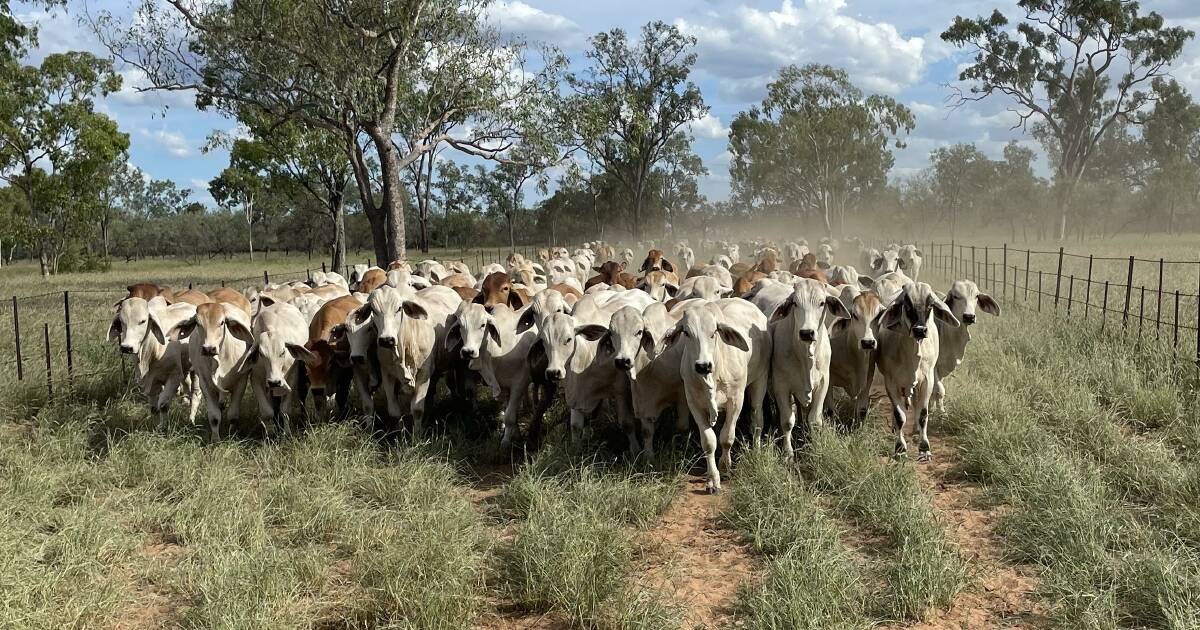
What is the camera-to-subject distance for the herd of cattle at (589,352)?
24.6ft

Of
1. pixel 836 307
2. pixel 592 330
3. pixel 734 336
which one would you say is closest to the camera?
pixel 734 336

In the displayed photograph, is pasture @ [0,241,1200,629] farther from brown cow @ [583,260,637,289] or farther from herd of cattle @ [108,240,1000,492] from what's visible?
brown cow @ [583,260,637,289]

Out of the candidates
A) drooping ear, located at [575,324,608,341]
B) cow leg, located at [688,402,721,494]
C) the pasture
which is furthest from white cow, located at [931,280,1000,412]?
drooping ear, located at [575,324,608,341]

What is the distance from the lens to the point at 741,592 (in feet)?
17.2

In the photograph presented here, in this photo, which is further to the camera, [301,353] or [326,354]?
[326,354]

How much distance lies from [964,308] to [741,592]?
4.63 meters

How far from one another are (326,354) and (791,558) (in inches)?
219

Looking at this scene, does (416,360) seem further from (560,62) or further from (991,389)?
(560,62)

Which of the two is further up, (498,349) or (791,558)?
(498,349)

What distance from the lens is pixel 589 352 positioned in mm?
8203

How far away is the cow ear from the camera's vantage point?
8531mm

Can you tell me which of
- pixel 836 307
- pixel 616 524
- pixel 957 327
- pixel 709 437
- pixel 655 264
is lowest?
pixel 616 524

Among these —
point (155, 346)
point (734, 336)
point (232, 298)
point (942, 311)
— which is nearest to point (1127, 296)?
point (942, 311)

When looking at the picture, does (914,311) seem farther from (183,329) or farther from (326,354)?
(183,329)
